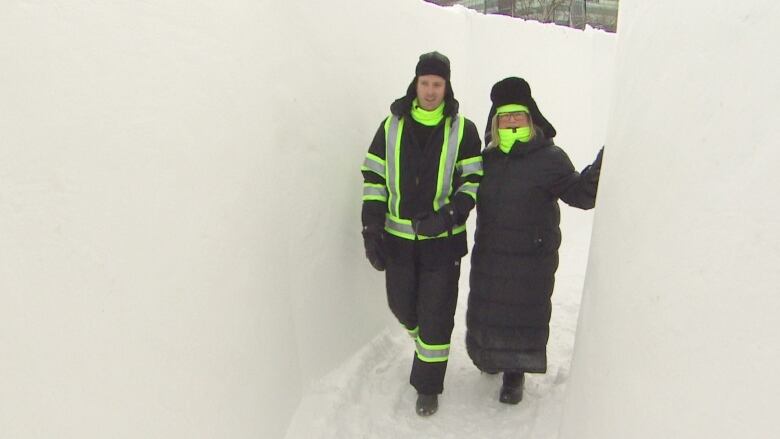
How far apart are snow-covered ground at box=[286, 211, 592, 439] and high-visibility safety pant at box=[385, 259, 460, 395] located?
17 cm

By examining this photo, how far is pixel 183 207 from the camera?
1.61 m

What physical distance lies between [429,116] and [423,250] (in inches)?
23.8

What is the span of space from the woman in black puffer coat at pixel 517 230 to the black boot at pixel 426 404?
11.0 inches

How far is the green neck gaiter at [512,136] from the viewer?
2.38 m

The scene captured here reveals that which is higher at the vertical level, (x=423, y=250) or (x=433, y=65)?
(x=433, y=65)

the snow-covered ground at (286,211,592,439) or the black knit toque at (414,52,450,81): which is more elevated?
the black knit toque at (414,52,450,81)

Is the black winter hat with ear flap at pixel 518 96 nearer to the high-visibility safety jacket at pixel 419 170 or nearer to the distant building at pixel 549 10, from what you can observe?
the high-visibility safety jacket at pixel 419 170

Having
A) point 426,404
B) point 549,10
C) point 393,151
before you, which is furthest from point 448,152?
point 549,10

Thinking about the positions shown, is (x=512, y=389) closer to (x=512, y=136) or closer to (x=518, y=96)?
(x=512, y=136)

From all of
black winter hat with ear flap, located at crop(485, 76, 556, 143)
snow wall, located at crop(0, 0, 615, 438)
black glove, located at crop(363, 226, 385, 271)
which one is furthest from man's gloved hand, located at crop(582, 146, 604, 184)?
snow wall, located at crop(0, 0, 615, 438)

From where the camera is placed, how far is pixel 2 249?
101 cm

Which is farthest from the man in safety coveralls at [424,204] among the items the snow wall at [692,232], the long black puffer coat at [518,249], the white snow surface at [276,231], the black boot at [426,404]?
the snow wall at [692,232]

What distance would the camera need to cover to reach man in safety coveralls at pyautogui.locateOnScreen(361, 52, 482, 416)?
2410mm

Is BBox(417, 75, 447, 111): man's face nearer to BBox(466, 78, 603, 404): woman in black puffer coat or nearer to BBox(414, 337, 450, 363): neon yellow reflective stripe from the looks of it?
BBox(466, 78, 603, 404): woman in black puffer coat
